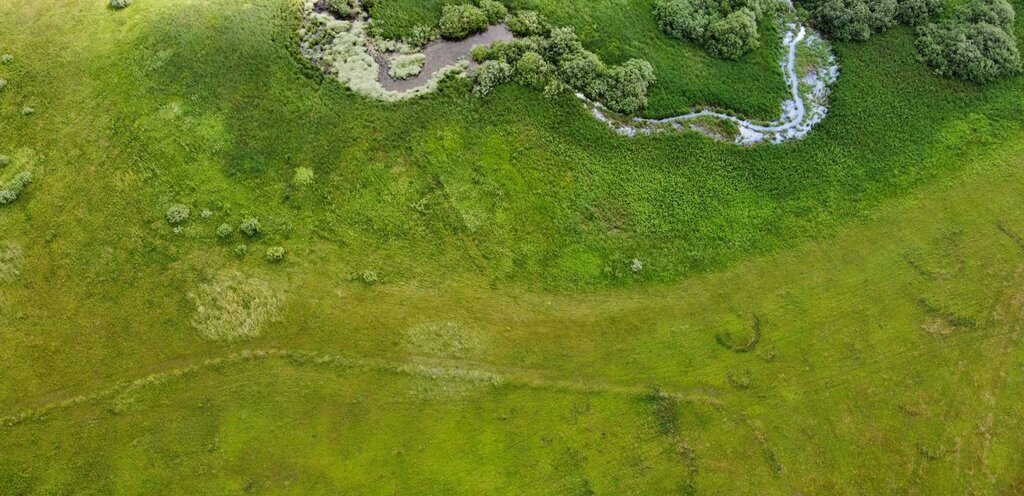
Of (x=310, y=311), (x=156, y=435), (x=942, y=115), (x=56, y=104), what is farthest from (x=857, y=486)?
(x=56, y=104)

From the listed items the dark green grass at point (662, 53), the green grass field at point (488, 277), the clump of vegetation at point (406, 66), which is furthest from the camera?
the dark green grass at point (662, 53)

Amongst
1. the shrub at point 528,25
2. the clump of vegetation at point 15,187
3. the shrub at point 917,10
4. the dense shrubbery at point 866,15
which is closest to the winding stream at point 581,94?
the shrub at point 528,25

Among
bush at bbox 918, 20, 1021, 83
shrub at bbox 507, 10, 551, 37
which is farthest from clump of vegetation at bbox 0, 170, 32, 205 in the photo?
bush at bbox 918, 20, 1021, 83

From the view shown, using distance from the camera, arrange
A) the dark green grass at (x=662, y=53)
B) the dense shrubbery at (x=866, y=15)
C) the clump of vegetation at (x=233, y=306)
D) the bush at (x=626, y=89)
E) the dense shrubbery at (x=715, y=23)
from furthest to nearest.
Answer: the dense shrubbery at (x=866, y=15) → the dense shrubbery at (x=715, y=23) → the dark green grass at (x=662, y=53) → the bush at (x=626, y=89) → the clump of vegetation at (x=233, y=306)

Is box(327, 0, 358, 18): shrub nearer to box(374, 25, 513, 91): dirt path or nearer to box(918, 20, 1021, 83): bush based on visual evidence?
box(374, 25, 513, 91): dirt path

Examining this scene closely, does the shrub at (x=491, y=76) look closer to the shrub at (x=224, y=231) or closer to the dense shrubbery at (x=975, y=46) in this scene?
the shrub at (x=224, y=231)

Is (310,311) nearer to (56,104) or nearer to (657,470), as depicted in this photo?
(657,470)

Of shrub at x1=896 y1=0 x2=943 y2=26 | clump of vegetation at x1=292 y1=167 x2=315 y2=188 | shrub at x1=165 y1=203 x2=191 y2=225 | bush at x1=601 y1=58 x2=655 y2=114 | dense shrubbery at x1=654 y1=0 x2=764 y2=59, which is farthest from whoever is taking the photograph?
shrub at x1=896 y1=0 x2=943 y2=26
